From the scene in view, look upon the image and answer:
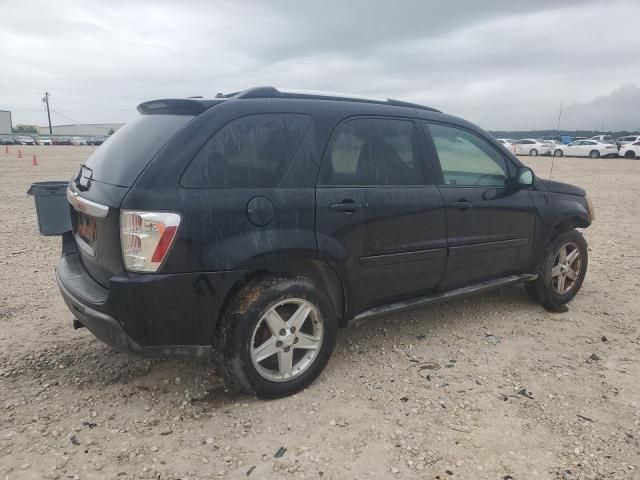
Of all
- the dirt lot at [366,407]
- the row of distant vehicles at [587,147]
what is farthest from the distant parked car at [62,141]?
the dirt lot at [366,407]

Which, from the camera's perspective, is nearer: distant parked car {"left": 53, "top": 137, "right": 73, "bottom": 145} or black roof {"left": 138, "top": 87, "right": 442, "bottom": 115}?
black roof {"left": 138, "top": 87, "right": 442, "bottom": 115}

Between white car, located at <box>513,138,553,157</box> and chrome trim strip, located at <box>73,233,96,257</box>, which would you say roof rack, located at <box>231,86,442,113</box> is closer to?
chrome trim strip, located at <box>73,233,96,257</box>

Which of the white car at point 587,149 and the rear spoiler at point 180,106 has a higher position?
the rear spoiler at point 180,106

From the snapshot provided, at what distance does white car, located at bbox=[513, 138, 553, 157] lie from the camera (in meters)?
38.1

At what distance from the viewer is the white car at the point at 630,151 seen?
108ft

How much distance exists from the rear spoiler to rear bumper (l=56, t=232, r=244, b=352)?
942mm

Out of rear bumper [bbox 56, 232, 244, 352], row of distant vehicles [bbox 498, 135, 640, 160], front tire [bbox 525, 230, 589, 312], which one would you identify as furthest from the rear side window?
row of distant vehicles [bbox 498, 135, 640, 160]

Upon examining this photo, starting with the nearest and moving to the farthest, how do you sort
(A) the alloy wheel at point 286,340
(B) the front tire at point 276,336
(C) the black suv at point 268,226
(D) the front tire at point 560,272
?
(C) the black suv at point 268,226 < (B) the front tire at point 276,336 < (A) the alloy wheel at point 286,340 < (D) the front tire at point 560,272

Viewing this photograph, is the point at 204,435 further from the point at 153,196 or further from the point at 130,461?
the point at 153,196

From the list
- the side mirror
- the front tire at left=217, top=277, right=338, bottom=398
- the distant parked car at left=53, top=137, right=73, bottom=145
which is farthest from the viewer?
the distant parked car at left=53, top=137, right=73, bottom=145

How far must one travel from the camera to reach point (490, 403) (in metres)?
3.02

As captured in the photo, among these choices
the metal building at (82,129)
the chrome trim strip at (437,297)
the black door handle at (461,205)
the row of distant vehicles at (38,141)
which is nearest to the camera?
the chrome trim strip at (437,297)

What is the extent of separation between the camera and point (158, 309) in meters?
2.59

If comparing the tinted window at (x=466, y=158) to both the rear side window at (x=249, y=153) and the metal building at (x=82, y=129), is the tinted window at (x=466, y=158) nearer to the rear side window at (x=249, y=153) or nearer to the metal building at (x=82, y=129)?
the rear side window at (x=249, y=153)
